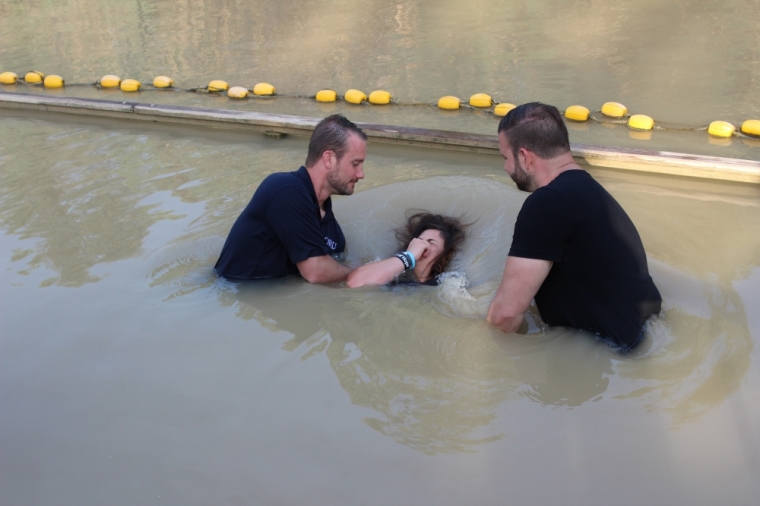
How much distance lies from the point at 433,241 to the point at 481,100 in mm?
3844

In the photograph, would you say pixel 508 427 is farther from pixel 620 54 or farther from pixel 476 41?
pixel 476 41

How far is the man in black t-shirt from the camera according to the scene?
10.3 ft

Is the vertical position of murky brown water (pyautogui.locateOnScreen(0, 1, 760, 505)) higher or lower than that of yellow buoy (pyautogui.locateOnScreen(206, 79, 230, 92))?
lower

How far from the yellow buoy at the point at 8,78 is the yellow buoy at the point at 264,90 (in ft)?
14.9

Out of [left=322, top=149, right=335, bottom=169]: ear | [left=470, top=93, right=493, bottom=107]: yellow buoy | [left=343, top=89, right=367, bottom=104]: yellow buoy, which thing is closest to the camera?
[left=322, top=149, right=335, bottom=169]: ear

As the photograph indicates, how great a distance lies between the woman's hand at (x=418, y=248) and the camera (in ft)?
14.5

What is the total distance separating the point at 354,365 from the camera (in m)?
3.44

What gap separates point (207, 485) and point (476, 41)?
10045mm

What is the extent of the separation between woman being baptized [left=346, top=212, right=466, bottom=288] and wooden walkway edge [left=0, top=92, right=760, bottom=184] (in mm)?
1709

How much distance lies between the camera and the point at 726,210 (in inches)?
197

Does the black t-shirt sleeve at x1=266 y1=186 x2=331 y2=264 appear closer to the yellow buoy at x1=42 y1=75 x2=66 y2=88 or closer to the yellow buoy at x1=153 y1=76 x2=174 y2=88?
the yellow buoy at x1=153 y1=76 x2=174 y2=88

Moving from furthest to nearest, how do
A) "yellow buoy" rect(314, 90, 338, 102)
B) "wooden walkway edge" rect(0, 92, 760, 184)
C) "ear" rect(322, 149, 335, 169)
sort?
1. "yellow buoy" rect(314, 90, 338, 102)
2. "wooden walkway edge" rect(0, 92, 760, 184)
3. "ear" rect(322, 149, 335, 169)

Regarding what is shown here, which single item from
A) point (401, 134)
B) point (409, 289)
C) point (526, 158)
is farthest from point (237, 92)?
point (526, 158)

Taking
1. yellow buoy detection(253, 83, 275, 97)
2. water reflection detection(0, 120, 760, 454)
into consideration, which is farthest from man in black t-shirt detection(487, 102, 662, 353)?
yellow buoy detection(253, 83, 275, 97)
